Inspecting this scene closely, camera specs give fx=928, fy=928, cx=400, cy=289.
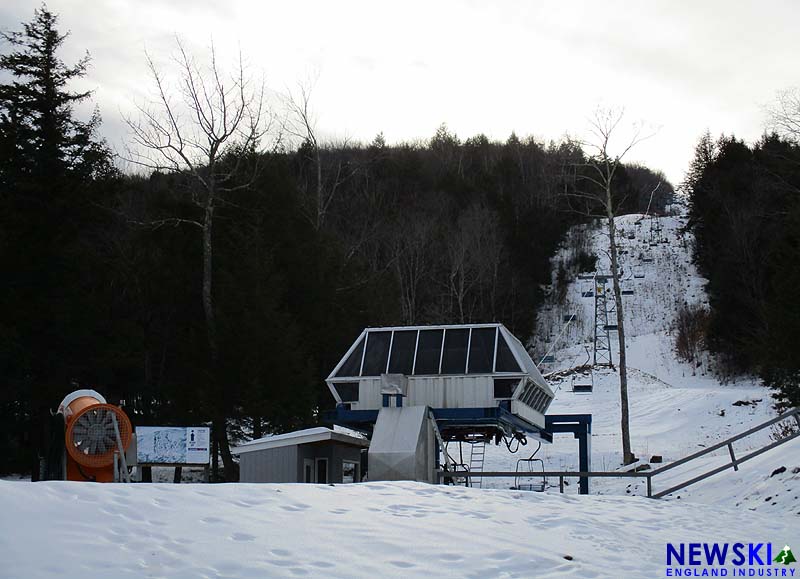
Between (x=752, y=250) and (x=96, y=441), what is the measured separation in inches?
1885

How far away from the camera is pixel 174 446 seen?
951 inches

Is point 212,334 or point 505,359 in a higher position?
point 212,334

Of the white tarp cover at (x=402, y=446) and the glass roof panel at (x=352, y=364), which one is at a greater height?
the glass roof panel at (x=352, y=364)

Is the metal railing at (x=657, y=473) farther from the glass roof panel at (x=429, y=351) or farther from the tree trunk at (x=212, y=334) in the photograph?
the tree trunk at (x=212, y=334)

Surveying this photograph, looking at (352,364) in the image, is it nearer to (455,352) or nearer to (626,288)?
(455,352)

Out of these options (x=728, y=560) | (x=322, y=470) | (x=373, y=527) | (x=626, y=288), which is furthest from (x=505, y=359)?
(x=626, y=288)

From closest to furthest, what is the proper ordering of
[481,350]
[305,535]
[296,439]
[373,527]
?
[305,535] < [373,527] < [296,439] < [481,350]

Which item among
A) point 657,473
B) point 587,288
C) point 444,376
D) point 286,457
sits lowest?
point 657,473

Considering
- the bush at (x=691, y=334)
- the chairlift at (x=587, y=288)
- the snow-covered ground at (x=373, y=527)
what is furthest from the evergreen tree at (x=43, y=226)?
the chairlift at (x=587, y=288)

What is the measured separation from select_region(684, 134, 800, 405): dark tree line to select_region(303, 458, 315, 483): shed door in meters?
17.1

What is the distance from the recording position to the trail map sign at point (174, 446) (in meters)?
24.1

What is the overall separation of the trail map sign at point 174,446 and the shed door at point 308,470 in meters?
2.57

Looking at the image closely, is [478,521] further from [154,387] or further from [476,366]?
[154,387]

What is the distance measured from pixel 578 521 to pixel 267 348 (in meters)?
22.6
